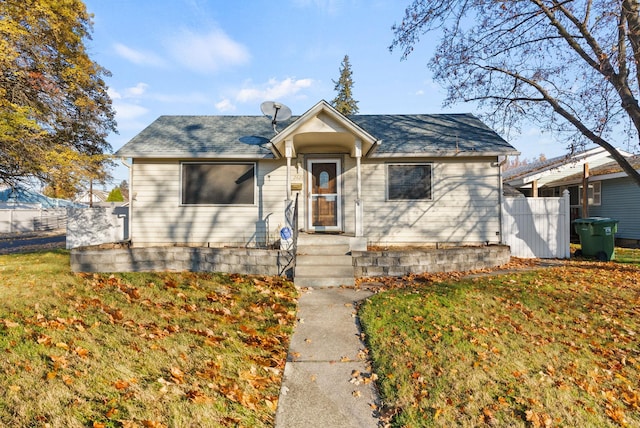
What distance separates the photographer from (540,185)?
59.2 ft

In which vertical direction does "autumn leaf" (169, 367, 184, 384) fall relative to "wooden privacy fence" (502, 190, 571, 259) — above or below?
below

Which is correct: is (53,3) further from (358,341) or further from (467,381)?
(467,381)

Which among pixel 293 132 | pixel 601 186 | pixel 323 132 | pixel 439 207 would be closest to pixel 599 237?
pixel 439 207

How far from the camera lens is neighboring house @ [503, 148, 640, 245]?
14.1 m

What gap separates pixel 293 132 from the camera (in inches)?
325

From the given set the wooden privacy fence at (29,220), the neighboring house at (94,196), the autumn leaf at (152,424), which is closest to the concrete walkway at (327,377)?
the autumn leaf at (152,424)

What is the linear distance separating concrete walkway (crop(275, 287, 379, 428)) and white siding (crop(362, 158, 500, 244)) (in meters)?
4.87

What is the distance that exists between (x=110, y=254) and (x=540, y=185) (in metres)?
20.5

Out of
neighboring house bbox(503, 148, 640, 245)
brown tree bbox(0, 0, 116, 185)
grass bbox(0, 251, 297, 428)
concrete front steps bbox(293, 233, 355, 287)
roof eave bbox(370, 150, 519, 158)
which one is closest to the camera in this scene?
grass bbox(0, 251, 297, 428)

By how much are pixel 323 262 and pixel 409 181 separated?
4195 mm

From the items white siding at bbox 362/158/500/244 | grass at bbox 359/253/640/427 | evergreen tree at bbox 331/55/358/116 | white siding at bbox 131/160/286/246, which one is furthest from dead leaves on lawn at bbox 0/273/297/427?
evergreen tree at bbox 331/55/358/116

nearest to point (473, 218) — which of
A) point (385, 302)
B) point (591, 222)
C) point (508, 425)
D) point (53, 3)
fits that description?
point (591, 222)

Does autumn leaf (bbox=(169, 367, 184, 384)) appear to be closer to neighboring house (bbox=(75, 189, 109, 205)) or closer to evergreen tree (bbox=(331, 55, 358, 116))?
neighboring house (bbox=(75, 189, 109, 205))

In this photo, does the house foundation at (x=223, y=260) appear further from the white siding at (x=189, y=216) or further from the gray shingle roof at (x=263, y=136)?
the gray shingle roof at (x=263, y=136)
